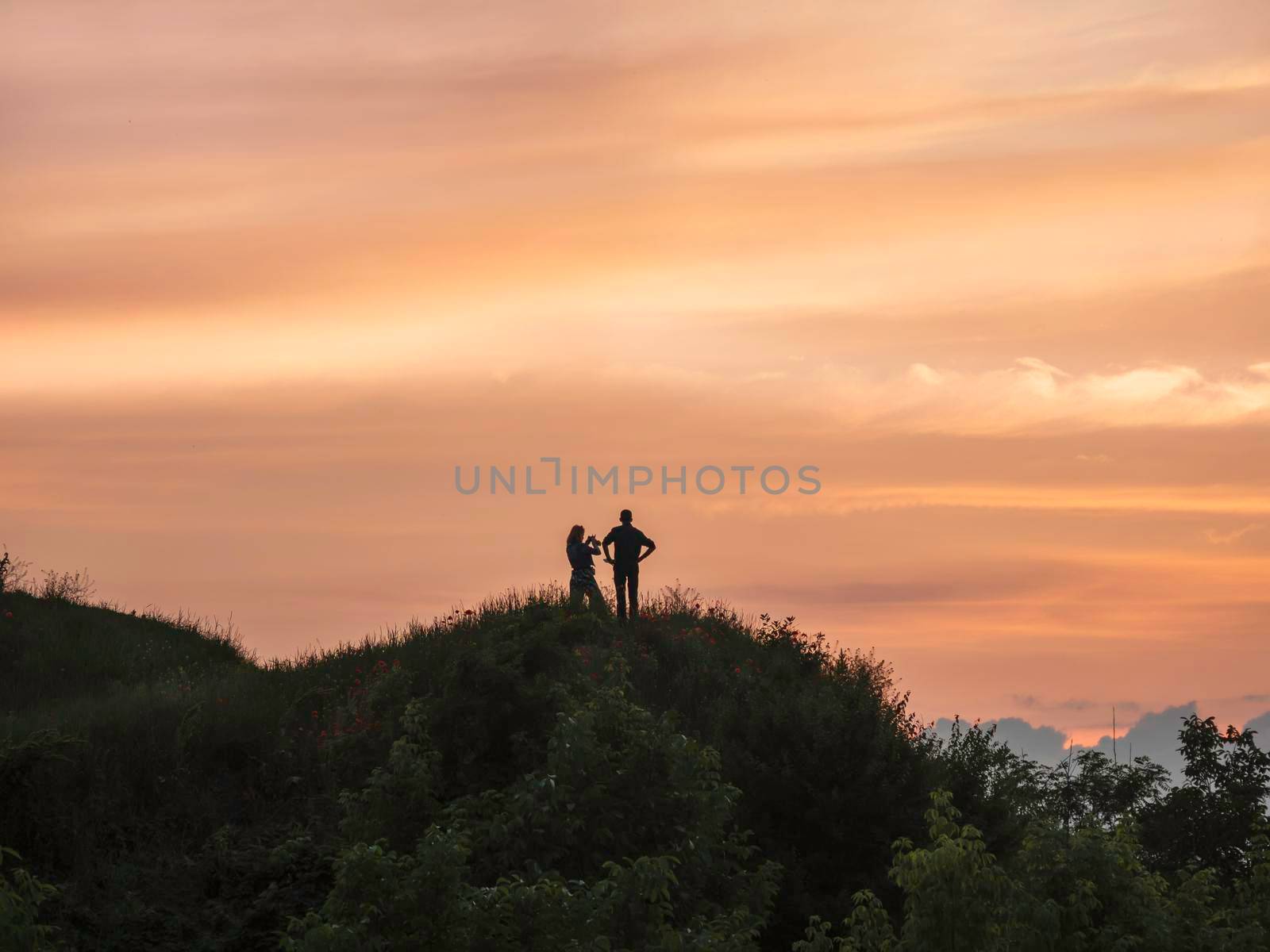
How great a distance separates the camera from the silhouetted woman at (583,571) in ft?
99.2

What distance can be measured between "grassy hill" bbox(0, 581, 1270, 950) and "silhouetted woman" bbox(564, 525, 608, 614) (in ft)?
3.67

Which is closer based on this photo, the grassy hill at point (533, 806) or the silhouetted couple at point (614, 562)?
the grassy hill at point (533, 806)

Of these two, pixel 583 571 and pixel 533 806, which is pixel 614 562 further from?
pixel 533 806

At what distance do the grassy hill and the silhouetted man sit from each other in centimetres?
121

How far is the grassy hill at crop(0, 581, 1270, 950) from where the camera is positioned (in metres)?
15.8

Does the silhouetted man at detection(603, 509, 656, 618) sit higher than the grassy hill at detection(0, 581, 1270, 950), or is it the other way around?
the silhouetted man at detection(603, 509, 656, 618)

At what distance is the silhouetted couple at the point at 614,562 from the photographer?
28672 mm

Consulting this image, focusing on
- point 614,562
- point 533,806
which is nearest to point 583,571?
point 614,562

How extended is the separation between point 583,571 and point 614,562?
171 cm

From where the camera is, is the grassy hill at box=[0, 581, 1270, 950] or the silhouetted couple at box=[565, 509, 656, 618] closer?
the grassy hill at box=[0, 581, 1270, 950]

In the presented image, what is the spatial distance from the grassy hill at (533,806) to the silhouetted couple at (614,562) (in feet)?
3.27

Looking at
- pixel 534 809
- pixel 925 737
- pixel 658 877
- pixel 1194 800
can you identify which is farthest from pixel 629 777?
pixel 1194 800

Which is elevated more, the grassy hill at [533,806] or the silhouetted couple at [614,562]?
the silhouetted couple at [614,562]

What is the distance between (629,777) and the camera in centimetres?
1883
